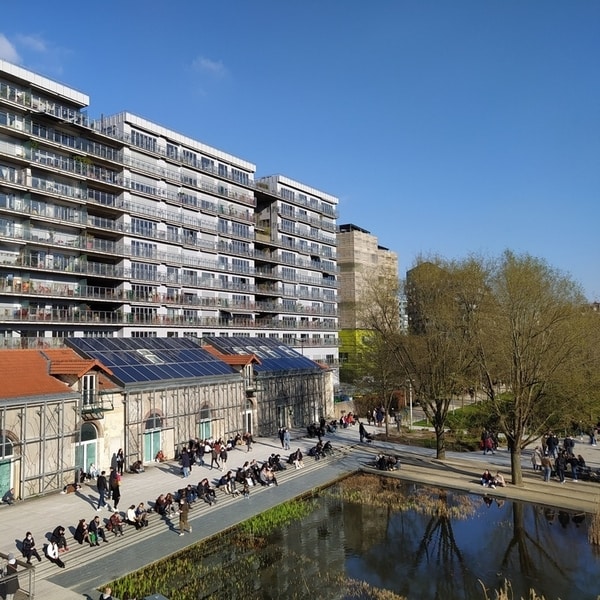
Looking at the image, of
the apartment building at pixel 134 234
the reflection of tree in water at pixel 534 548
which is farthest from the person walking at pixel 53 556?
the apartment building at pixel 134 234

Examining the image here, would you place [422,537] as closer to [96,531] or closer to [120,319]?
[96,531]

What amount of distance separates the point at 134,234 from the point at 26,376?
2721cm

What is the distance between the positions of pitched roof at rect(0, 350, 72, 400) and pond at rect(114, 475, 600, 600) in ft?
→ 38.3

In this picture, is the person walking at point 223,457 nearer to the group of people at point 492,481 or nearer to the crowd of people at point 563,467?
the group of people at point 492,481

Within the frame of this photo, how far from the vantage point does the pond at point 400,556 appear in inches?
682

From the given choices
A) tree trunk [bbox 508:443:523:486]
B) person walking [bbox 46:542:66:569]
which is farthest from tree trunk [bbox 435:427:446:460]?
person walking [bbox 46:542:66:569]

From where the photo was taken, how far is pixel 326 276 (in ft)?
278

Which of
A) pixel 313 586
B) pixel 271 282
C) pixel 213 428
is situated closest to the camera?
pixel 313 586

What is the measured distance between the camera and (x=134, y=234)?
172 feet

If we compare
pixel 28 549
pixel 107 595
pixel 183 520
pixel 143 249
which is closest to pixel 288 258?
pixel 143 249

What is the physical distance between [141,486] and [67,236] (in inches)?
1067

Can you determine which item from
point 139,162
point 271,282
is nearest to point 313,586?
point 139,162

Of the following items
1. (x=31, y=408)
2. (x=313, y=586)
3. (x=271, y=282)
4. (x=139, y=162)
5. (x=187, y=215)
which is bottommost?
(x=313, y=586)

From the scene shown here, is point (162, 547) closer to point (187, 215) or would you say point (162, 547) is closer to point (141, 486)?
point (141, 486)
